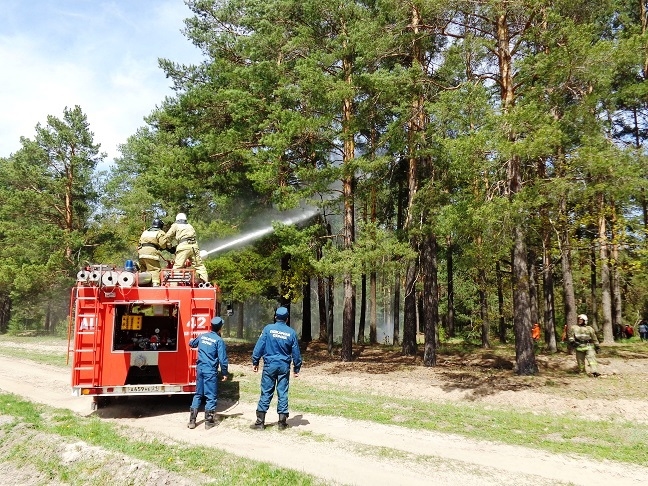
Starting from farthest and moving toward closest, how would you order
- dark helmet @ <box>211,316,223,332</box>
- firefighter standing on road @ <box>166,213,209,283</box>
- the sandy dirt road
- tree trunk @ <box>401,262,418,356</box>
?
tree trunk @ <box>401,262,418,356</box> → firefighter standing on road @ <box>166,213,209,283</box> → dark helmet @ <box>211,316,223,332</box> → the sandy dirt road

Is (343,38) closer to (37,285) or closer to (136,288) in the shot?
(136,288)

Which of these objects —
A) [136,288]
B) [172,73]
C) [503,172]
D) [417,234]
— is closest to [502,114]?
[503,172]

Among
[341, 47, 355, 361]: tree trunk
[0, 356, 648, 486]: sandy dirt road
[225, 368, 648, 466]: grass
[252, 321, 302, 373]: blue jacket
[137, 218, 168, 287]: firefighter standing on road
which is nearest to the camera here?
[0, 356, 648, 486]: sandy dirt road

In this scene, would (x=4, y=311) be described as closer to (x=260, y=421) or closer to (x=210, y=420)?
(x=210, y=420)

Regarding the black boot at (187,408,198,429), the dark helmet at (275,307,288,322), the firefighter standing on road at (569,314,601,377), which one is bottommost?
the black boot at (187,408,198,429)

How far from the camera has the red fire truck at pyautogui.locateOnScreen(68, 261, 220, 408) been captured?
896cm

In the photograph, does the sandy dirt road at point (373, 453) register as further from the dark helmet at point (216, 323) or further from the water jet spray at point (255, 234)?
the water jet spray at point (255, 234)

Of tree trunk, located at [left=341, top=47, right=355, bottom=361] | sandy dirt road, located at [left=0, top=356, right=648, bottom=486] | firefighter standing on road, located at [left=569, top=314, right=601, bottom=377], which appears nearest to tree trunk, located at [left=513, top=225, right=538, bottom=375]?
firefighter standing on road, located at [left=569, top=314, right=601, bottom=377]

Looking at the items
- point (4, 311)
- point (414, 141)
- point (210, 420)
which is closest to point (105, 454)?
point (210, 420)

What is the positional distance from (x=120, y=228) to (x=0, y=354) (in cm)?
1856

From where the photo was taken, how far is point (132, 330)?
9.91m

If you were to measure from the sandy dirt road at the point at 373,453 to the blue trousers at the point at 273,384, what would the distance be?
1.33 ft

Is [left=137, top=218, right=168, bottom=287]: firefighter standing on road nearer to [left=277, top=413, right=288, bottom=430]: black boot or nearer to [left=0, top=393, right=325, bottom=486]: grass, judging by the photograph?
[left=0, top=393, right=325, bottom=486]: grass

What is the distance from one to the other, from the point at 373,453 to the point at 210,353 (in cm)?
344
